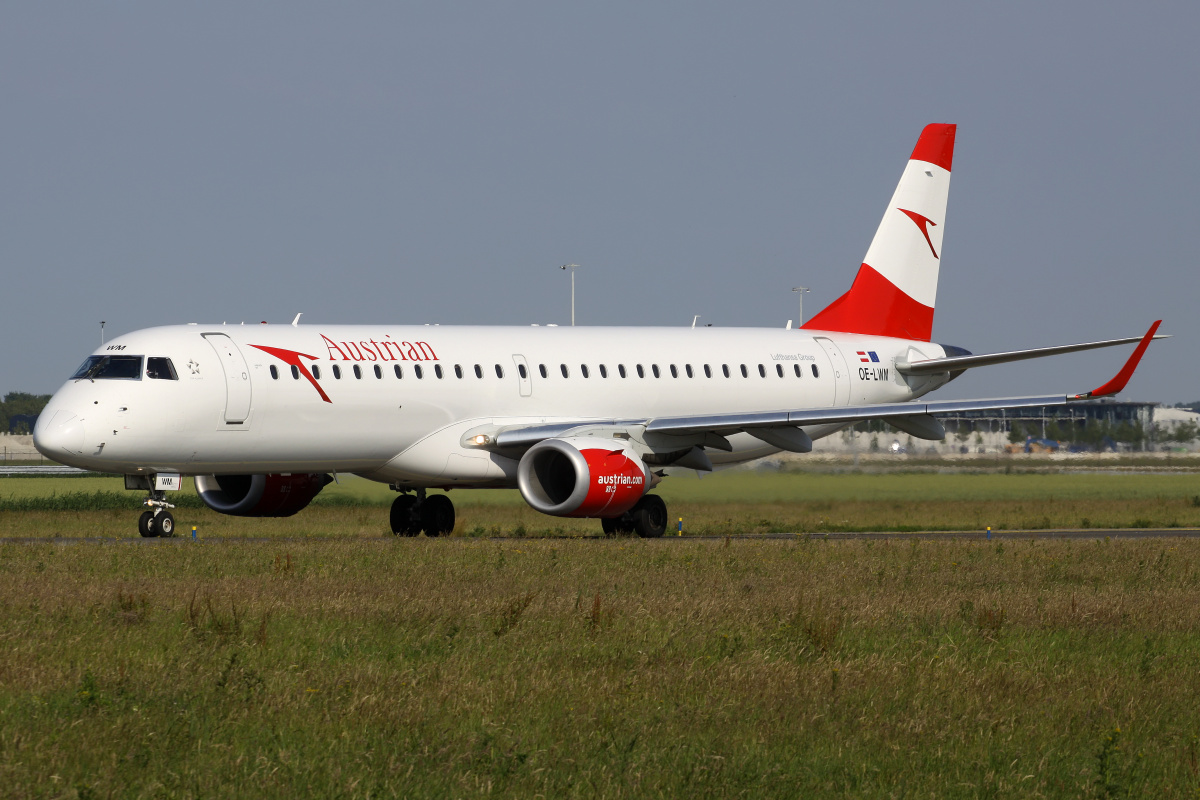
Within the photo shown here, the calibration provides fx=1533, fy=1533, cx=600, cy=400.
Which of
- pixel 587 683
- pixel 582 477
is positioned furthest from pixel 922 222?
pixel 587 683

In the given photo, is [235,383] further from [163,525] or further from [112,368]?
[163,525]

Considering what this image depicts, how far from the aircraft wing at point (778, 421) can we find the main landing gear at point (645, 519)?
1.16 metres

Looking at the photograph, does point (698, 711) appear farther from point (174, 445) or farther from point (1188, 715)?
point (174, 445)

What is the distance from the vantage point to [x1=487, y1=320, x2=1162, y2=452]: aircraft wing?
2612 centimetres

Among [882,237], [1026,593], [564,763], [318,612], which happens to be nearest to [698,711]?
[564,763]

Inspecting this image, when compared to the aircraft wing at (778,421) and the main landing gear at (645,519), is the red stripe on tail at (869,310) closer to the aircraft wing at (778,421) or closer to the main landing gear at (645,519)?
the aircraft wing at (778,421)

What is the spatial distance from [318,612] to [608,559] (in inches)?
267

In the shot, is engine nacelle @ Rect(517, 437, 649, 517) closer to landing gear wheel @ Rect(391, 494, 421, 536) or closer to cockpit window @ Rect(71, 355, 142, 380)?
→ landing gear wheel @ Rect(391, 494, 421, 536)

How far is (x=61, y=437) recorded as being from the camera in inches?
894

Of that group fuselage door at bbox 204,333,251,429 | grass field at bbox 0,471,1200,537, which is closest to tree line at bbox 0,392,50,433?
grass field at bbox 0,471,1200,537

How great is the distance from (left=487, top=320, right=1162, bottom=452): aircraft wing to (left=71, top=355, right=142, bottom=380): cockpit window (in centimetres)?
618

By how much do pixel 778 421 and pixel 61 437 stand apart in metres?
11.8

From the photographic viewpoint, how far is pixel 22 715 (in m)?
8.56

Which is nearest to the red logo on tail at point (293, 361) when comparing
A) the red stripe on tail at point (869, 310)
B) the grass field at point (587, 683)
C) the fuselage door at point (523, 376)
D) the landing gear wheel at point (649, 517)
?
the fuselage door at point (523, 376)
